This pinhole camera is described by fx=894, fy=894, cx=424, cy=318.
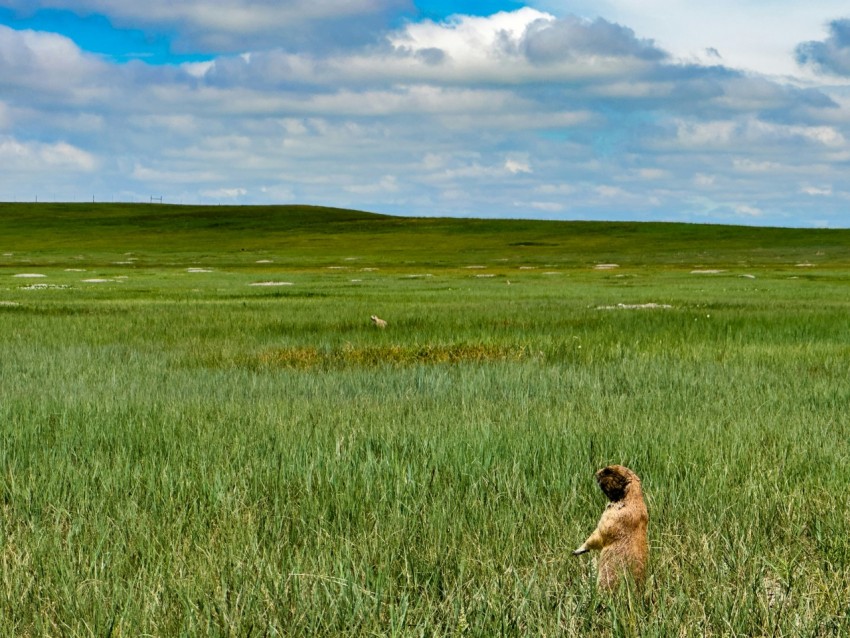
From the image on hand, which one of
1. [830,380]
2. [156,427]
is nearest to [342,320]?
[830,380]

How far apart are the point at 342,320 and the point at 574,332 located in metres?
5.66

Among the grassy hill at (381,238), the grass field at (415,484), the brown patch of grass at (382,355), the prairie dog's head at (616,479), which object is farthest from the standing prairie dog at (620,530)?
the grassy hill at (381,238)

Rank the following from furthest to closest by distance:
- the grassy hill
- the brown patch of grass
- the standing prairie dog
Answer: the grassy hill
the brown patch of grass
the standing prairie dog

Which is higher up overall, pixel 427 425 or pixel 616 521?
pixel 616 521

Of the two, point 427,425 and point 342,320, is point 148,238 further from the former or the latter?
point 427,425

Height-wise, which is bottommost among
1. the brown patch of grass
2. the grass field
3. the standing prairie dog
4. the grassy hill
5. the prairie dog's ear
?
the brown patch of grass

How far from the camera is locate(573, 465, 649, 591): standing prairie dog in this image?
3.29 m

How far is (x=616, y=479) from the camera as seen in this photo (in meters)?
3.35

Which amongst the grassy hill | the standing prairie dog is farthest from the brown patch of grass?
the grassy hill

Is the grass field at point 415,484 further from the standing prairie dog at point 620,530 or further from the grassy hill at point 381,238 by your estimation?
the grassy hill at point 381,238

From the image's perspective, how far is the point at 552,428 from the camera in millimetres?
6902

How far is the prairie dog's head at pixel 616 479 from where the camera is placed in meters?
3.31

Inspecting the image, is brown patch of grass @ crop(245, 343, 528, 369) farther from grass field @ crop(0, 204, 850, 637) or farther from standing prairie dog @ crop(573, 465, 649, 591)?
standing prairie dog @ crop(573, 465, 649, 591)

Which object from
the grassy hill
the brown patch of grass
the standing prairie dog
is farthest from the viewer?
the grassy hill
